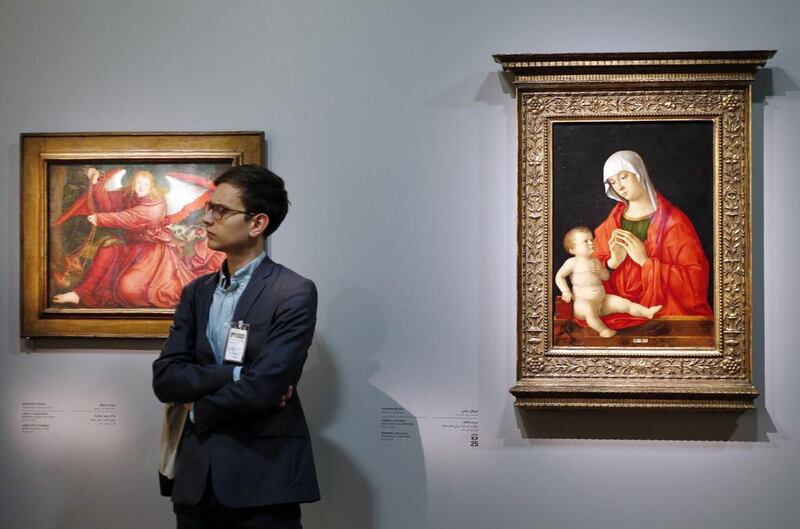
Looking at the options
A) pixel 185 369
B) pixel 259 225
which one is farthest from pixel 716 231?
pixel 185 369

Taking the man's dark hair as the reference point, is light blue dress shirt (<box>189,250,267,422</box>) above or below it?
below

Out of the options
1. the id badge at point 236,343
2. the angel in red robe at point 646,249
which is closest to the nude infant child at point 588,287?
the angel in red robe at point 646,249

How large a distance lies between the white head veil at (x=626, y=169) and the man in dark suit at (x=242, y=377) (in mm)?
1541

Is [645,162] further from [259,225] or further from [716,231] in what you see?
[259,225]

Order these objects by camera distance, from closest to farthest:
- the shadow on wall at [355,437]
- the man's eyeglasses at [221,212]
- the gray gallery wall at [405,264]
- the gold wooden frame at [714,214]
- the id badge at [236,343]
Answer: the id badge at [236,343], the man's eyeglasses at [221,212], the gold wooden frame at [714,214], the gray gallery wall at [405,264], the shadow on wall at [355,437]

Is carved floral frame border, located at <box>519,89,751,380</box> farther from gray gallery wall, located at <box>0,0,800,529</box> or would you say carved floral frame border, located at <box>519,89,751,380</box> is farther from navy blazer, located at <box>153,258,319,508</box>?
navy blazer, located at <box>153,258,319,508</box>

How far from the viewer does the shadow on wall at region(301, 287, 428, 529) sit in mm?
4055

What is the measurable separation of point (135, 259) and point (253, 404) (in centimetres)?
138

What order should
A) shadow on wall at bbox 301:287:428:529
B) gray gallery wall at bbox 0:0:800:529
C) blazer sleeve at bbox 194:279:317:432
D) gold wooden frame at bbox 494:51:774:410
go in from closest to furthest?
1. blazer sleeve at bbox 194:279:317:432
2. gold wooden frame at bbox 494:51:774:410
3. gray gallery wall at bbox 0:0:800:529
4. shadow on wall at bbox 301:287:428:529

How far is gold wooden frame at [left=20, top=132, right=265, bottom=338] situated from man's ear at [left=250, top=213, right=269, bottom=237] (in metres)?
0.72

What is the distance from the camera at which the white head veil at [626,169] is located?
3.91 meters

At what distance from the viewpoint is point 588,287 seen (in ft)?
12.8

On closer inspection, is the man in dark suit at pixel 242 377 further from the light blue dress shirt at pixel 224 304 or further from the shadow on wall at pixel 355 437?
the shadow on wall at pixel 355 437

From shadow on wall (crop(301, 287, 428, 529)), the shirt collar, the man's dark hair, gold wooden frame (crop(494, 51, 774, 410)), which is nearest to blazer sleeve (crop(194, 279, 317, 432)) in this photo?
the shirt collar
